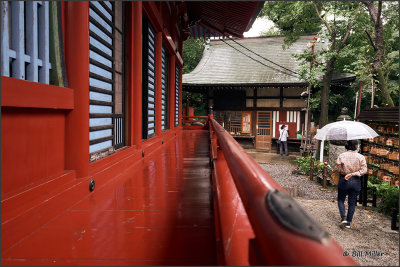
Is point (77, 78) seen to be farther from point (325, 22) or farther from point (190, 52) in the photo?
point (190, 52)

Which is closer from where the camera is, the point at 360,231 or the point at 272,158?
the point at 360,231

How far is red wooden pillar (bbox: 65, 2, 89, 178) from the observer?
2.15 metres

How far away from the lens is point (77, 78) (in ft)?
7.16

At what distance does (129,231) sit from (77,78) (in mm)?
1212

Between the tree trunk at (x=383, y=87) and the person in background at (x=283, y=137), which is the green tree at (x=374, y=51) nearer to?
the tree trunk at (x=383, y=87)

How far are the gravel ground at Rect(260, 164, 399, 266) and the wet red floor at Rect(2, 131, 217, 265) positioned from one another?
373 cm

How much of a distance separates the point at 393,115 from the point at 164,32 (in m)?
6.98

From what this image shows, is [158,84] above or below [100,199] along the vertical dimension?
above

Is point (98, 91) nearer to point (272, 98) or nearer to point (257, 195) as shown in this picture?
point (257, 195)

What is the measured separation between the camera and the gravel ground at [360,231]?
5500mm

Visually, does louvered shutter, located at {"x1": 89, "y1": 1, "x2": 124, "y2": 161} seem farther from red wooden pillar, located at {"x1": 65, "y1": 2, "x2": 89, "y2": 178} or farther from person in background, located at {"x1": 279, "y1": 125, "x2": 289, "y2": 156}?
person in background, located at {"x1": 279, "y1": 125, "x2": 289, "y2": 156}

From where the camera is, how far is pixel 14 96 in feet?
4.87

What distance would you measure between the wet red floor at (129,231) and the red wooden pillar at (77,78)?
370 millimetres

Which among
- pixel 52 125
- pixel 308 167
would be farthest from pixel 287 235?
pixel 308 167
